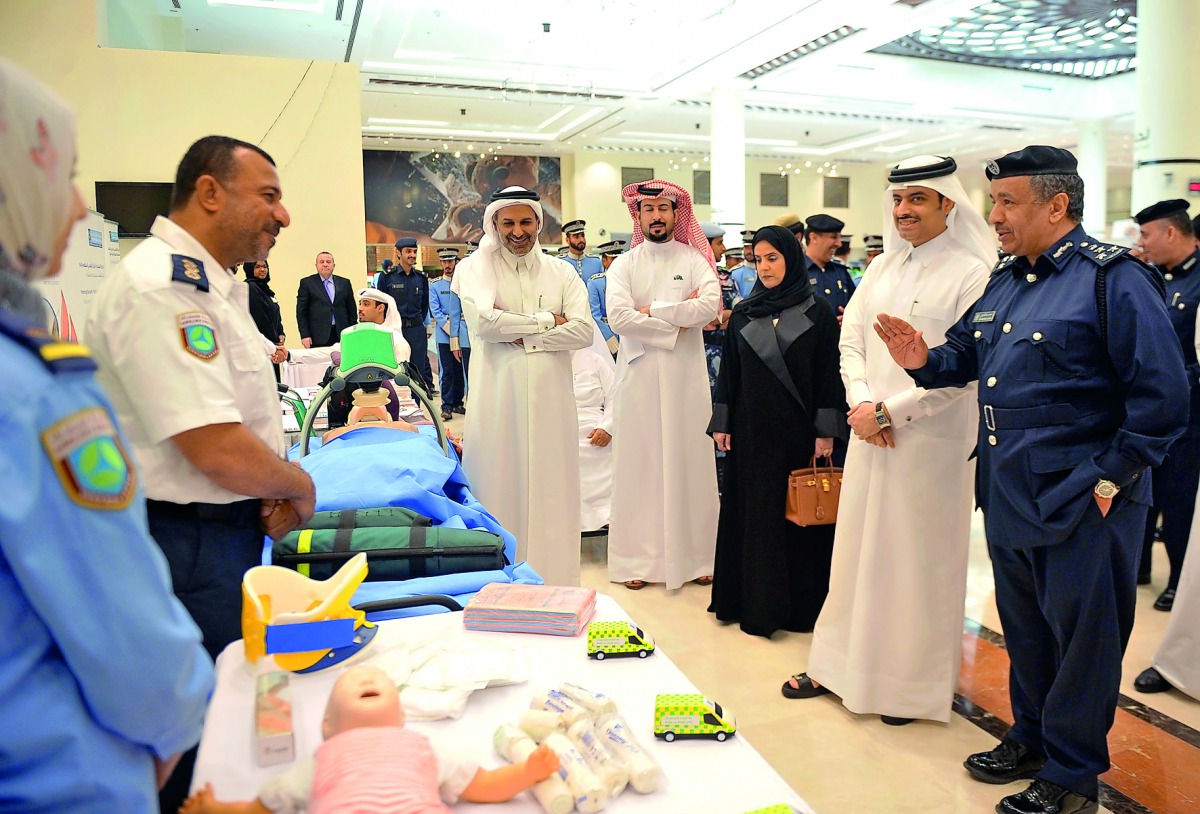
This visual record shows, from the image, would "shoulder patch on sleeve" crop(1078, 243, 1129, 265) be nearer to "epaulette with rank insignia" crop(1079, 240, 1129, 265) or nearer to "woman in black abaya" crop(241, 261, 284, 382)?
"epaulette with rank insignia" crop(1079, 240, 1129, 265)

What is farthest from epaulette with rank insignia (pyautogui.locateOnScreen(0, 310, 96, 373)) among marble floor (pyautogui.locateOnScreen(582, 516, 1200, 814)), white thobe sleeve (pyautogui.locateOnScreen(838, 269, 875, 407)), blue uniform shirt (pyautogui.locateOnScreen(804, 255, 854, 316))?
blue uniform shirt (pyautogui.locateOnScreen(804, 255, 854, 316))

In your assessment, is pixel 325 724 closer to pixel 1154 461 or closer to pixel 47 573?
pixel 47 573

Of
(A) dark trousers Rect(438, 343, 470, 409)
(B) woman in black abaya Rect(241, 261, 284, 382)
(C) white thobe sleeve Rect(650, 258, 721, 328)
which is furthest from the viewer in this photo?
(A) dark trousers Rect(438, 343, 470, 409)

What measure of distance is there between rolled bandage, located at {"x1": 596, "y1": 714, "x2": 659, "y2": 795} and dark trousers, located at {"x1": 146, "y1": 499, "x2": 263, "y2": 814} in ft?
3.21

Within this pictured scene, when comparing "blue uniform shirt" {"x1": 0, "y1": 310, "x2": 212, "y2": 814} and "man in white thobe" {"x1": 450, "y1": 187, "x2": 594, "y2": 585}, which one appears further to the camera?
"man in white thobe" {"x1": 450, "y1": 187, "x2": 594, "y2": 585}

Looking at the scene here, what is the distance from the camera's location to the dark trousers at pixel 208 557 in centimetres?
177

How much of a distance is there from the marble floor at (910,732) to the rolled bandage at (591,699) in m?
1.54

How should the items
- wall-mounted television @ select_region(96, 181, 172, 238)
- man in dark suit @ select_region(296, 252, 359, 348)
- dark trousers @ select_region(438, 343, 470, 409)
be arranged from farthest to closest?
dark trousers @ select_region(438, 343, 470, 409) → man in dark suit @ select_region(296, 252, 359, 348) → wall-mounted television @ select_region(96, 181, 172, 238)

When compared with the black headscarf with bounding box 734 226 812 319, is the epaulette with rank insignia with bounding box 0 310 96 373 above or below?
below

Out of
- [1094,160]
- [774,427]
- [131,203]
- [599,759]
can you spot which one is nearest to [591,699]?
[599,759]

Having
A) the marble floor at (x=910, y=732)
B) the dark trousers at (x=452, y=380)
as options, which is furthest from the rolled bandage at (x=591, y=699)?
the dark trousers at (x=452, y=380)

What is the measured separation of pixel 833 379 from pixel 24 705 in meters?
3.36

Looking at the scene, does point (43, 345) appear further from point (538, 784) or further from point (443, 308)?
point (443, 308)

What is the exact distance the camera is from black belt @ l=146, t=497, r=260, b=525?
5.79ft
